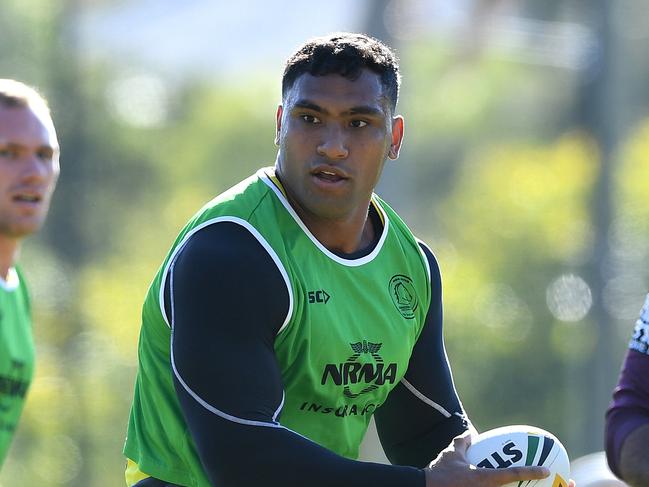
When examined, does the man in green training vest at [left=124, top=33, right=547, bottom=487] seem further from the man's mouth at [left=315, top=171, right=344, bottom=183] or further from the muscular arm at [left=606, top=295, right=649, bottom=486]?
the muscular arm at [left=606, top=295, right=649, bottom=486]

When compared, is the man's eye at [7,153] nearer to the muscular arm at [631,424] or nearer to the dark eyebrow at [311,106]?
the dark eyebrow at [311,106]

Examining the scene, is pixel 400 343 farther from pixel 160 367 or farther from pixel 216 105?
pixel 216 105

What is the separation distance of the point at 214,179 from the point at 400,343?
15524 mm

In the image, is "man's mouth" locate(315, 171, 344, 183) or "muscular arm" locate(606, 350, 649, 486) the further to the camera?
"muscular arm" locate(606, 350, 649, 486)

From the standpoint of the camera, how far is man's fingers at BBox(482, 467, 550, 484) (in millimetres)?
4465

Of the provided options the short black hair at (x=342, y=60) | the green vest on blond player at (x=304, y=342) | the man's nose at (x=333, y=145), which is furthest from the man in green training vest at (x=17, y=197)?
the man's nose at (x=333, y=145)

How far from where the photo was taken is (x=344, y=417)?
4.94m

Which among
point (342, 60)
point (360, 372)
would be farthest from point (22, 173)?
point (360, 372)

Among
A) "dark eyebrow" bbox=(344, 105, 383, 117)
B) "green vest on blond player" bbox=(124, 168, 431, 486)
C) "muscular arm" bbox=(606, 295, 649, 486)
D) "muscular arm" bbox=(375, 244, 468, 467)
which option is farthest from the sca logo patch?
"muscular arm" bbox=(606, 295, 649, 486)

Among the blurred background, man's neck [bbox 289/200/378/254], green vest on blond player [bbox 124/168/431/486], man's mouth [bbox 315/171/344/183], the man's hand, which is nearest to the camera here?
the man's hand

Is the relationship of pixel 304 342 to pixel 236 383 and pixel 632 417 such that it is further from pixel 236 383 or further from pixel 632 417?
pixel 632 417

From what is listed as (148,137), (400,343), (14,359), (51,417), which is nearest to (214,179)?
(148,137)

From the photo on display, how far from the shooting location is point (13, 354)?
6148mm

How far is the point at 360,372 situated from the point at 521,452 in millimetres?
642
